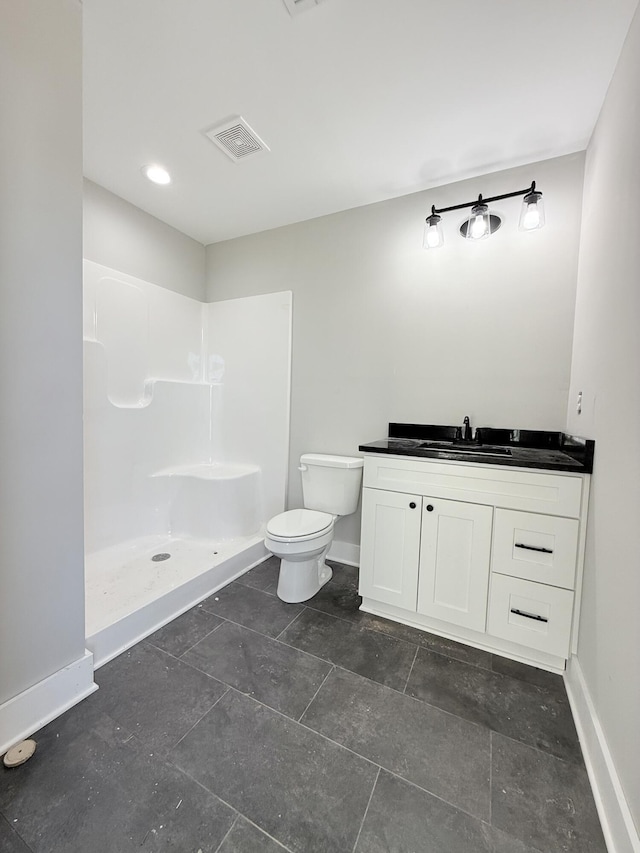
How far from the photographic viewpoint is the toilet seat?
176 centimetres

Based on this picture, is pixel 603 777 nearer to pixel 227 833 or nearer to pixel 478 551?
pixel 478 551

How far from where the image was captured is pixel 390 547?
1.72 meters

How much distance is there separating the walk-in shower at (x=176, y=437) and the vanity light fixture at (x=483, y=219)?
108 cm

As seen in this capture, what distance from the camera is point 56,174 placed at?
1.11 metres

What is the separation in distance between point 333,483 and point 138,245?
7.07ft

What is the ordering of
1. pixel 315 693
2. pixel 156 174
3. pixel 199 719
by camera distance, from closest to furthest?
pixel 199 719
pixel 315 693
pixel 156 174

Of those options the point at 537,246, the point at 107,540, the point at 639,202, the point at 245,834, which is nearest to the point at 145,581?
the point at 107,540

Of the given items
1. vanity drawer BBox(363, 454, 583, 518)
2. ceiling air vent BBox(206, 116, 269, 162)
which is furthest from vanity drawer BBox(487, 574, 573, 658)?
ceiling air vent BBox(206, 116, 269, 162)

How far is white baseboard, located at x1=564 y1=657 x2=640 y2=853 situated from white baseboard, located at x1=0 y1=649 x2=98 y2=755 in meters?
1.65

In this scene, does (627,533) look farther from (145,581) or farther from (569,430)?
(145,581)

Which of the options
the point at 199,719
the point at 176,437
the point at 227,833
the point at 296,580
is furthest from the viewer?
the point at 176,437

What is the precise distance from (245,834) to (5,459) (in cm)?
124

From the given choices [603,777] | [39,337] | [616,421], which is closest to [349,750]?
[603,777]

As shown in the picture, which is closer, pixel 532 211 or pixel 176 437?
pixel 532 211
